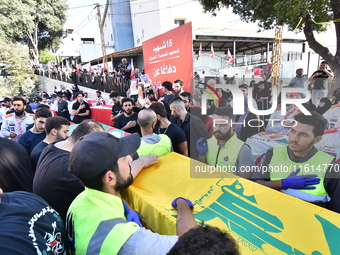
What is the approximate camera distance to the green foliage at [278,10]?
21.2 ft

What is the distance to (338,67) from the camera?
6977mm

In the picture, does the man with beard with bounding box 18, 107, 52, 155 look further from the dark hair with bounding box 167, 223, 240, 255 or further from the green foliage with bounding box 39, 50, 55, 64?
the green foliage with bounding box 39, 50, 55, 64

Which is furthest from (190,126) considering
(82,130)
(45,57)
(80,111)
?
(45,57)

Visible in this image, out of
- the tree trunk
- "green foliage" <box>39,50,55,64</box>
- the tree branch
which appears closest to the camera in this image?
the tree trunk

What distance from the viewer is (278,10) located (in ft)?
22.4

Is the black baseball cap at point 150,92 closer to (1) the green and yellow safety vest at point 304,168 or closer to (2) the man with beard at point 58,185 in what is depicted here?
(2) the man with beard at point 58,185

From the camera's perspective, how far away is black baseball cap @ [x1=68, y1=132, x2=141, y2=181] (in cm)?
108

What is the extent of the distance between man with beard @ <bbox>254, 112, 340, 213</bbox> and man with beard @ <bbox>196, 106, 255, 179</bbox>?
0.16 m

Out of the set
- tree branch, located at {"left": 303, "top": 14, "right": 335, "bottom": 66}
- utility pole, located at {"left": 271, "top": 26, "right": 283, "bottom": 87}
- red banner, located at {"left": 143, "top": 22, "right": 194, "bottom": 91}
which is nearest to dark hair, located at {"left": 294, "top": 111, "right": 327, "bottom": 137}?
red banner, located at {"left": 143, "top": 22, "right": 194, "bottom": 91}

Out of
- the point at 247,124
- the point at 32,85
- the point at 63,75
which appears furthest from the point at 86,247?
the point at 32,85

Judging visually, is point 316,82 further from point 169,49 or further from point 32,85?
point 32,85

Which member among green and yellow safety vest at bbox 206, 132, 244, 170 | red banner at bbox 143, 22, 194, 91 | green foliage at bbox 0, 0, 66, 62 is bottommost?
green and yellow safety vest at bbox 206, 132, 244, 170

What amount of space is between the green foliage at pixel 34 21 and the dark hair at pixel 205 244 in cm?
2682

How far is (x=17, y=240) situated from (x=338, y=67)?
9.12m
